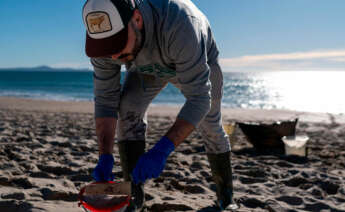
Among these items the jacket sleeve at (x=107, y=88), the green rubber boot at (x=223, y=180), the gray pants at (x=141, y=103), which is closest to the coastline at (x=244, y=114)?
the green rubber boot at (x=223, y=180)

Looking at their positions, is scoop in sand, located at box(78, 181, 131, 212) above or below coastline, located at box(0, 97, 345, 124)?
above

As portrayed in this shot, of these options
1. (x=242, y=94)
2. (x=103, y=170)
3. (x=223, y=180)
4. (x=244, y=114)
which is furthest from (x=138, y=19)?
(x=242, y=94)

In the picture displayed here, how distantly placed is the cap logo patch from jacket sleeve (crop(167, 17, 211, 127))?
35 cm

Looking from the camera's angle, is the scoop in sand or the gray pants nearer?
the scoop in sand

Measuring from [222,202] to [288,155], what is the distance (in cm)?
218

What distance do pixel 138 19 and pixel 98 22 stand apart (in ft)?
0.73

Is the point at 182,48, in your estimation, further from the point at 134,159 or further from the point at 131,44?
the point at 134,159

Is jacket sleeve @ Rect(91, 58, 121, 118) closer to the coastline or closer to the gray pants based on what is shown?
the gray pants

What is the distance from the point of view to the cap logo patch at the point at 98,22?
1503 millimetres

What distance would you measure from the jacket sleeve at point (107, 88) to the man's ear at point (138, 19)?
0.41m

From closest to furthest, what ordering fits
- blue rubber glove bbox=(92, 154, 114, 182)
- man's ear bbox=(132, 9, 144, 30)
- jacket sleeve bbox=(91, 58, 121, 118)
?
man's ear bbox=(132, 9, 144, 30) → blue rubber glove bbox=(92, 154, 114, 182) → jacket sleeve bbox=(91, 58, 121, 118)

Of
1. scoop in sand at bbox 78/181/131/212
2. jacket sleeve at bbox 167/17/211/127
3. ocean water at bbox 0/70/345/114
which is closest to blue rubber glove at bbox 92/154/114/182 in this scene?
scoop in sand at bbox 78/181/131/212

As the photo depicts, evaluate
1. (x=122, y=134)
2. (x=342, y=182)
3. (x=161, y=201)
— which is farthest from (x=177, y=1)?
(x=342, y=182)

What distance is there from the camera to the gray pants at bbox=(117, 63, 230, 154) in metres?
2.11
